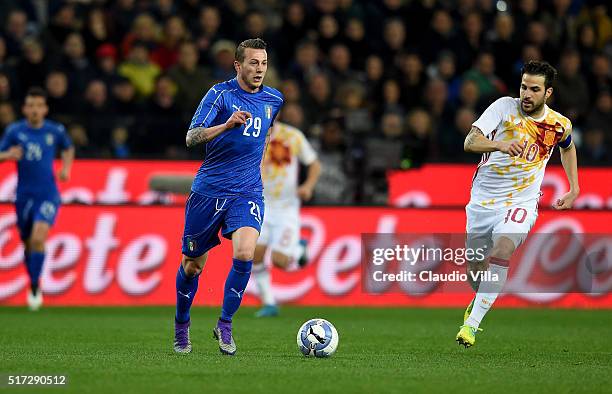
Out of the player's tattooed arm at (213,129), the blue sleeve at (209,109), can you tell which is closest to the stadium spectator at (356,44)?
the blue sleeve at (209,109)

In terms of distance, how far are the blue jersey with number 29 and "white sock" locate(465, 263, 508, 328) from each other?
2.26 m

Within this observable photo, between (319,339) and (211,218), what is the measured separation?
4.24 ft

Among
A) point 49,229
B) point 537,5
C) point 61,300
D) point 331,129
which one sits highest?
point 537,5

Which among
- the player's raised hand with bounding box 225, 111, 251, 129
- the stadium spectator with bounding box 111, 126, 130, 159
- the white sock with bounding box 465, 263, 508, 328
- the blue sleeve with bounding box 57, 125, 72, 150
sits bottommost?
the white sock with bounding box 465, 263, 508, 328

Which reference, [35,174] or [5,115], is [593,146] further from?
[5,115]

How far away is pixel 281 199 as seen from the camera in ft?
50.7

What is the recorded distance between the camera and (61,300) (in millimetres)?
16266

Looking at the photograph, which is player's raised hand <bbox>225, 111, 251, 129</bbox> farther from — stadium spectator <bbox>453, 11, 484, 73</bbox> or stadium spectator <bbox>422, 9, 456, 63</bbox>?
stadium spectator <bbox>453, 11, 484, 73</bbox>

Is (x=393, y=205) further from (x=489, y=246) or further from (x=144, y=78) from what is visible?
(x=489, y=246)

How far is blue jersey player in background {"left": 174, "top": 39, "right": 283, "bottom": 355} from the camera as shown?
381 inches

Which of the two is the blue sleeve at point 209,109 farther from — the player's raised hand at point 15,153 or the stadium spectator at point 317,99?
the stadium spectator at point 317,99

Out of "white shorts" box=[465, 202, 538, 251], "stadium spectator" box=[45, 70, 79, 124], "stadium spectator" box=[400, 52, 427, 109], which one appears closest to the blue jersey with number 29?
"white shorts" box=[465, 202, 538, 251]

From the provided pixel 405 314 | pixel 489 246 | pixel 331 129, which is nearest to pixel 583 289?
pixel 405 314

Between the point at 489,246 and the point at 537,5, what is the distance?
12206mm
